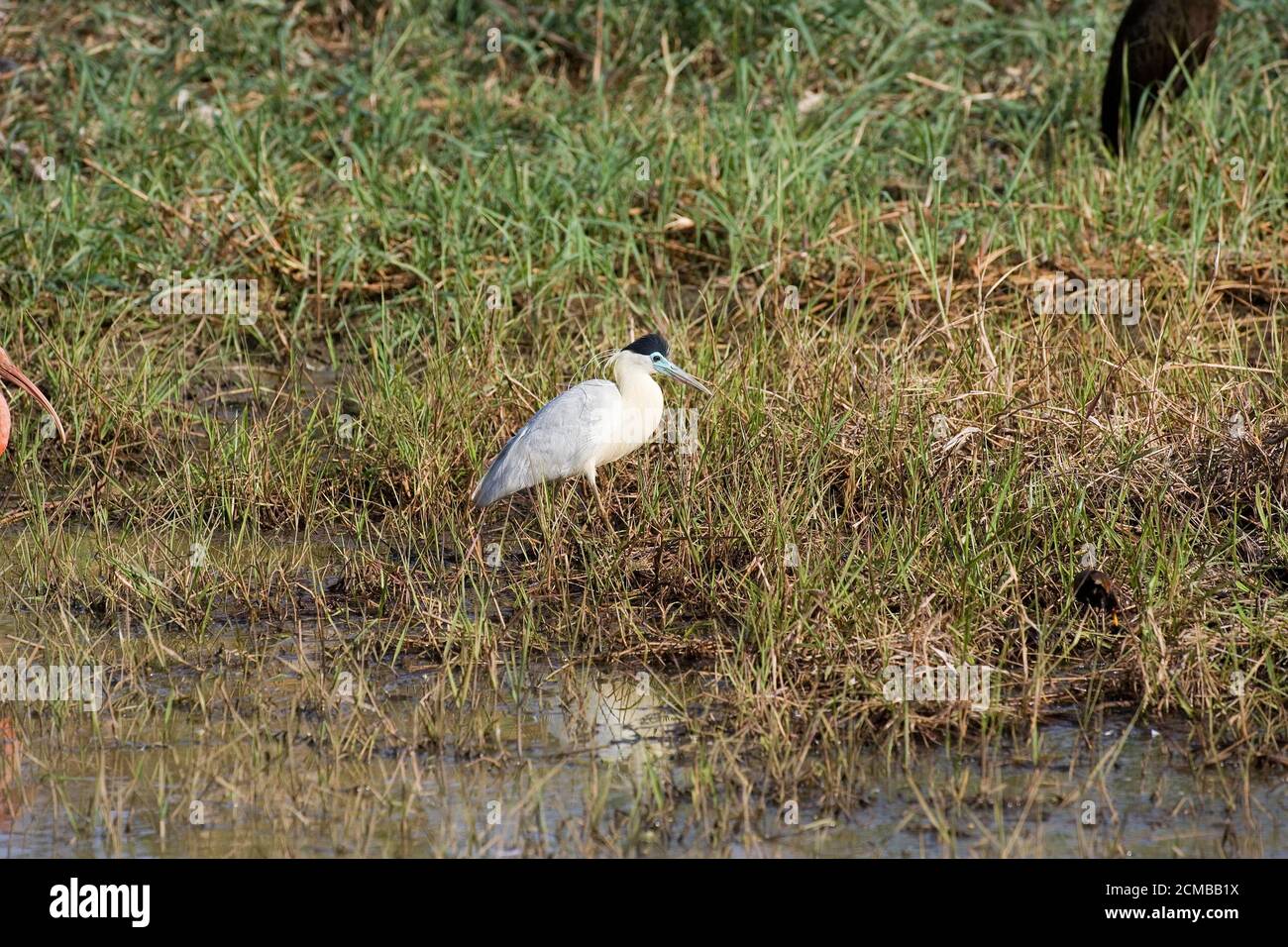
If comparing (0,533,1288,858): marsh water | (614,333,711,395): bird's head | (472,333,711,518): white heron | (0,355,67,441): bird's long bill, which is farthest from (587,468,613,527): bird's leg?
(0,355,67,441): bird's long bill

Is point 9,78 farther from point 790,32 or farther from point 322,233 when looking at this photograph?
point 790,32

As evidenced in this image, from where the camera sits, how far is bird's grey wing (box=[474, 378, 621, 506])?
19.4 ft

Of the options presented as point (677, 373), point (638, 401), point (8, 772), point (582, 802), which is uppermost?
point (677, 373)

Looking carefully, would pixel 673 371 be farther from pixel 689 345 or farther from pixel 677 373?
pixel 689 345

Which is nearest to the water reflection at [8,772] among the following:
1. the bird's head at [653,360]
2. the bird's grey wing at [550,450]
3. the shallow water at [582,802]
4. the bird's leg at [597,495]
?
the shallow water at [582,802]

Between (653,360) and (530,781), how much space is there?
2132 mm

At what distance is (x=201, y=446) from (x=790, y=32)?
3906 millimetres

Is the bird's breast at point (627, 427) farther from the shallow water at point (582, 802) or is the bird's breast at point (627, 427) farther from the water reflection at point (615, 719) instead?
the shallow water at point (582, 802)

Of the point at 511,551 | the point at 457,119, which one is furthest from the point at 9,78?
the point at 511,551

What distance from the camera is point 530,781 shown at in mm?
4359

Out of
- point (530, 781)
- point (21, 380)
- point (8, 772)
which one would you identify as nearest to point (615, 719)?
point (530, 781)
